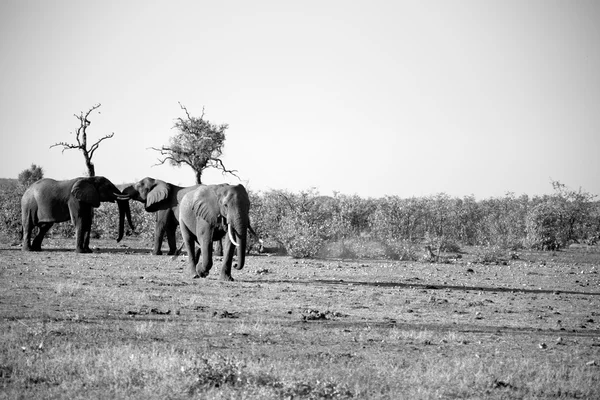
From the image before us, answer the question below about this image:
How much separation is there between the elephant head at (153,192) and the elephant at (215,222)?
7.86 meters

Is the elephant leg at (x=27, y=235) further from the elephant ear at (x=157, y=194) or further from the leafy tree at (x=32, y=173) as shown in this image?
the leafy tree at (x=32, y=173)

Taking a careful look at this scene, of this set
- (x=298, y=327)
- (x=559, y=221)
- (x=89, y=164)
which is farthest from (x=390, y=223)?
(x=298, y=327)

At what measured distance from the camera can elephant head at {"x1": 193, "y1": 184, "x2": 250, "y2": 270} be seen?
21703 millimetres

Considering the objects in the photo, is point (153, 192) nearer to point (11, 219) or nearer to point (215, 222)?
point (215, 222)

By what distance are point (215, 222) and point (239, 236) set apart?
1.63 metres

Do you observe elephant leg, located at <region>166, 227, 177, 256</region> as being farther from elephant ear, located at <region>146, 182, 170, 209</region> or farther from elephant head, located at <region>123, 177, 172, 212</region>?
elephant ear, located at <region>146, 182, 170, 209</region>

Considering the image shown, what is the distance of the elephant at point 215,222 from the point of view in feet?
71.8

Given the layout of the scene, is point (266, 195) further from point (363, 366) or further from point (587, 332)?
point (363, 366)

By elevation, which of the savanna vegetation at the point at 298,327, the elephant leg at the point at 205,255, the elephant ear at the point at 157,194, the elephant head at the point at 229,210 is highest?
the elephant ear at the point at 157,194

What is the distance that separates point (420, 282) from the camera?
81.0ft

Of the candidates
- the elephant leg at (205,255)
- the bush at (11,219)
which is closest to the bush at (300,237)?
the elephant leg at (205,255)

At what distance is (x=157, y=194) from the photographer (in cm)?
3228

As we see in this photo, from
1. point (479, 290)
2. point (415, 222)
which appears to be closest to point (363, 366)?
point (479, 290)

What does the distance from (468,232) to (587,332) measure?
43759 mm
